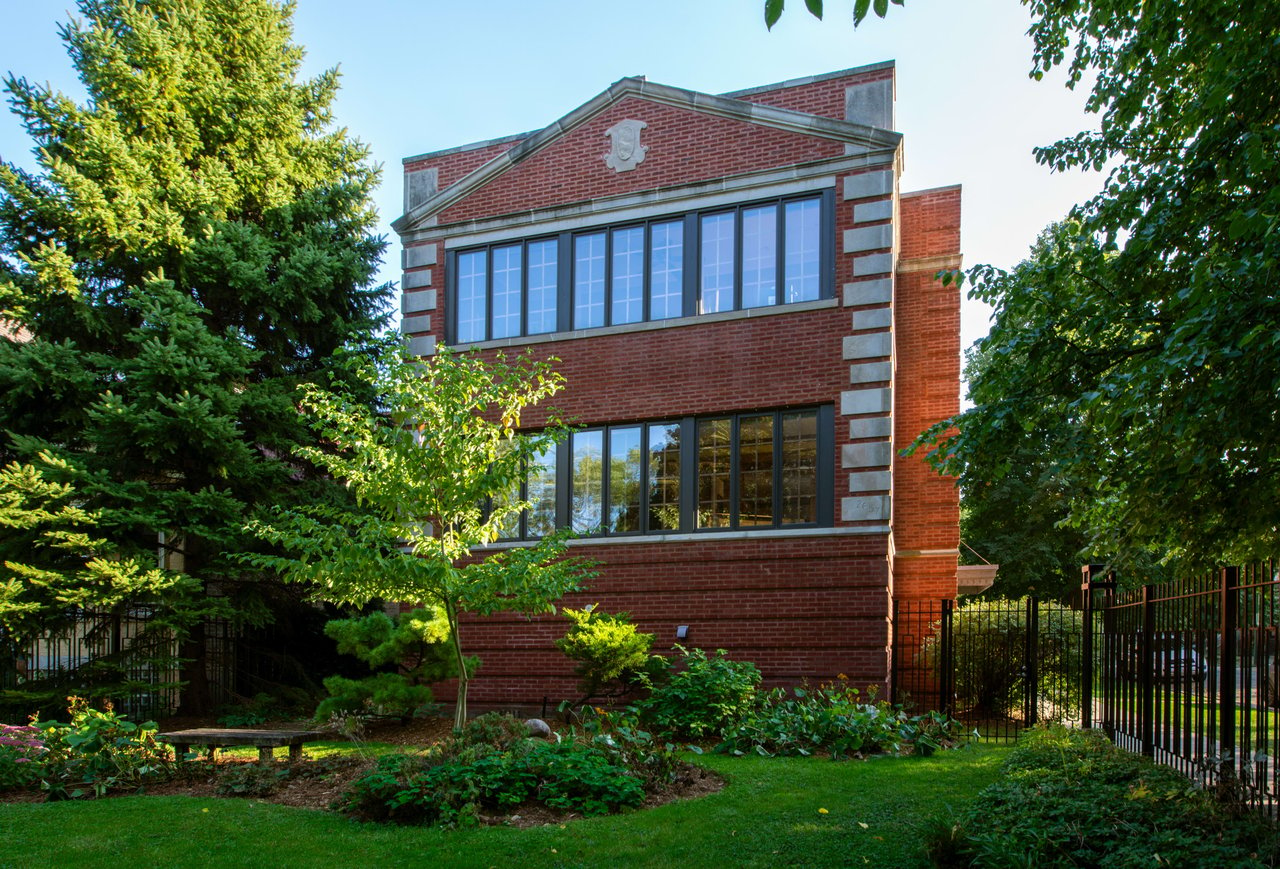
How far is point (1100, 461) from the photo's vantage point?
9062 mm

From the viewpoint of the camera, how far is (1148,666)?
945 centimetres

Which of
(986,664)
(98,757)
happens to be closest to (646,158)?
(986,664)

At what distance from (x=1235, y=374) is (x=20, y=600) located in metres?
14.2

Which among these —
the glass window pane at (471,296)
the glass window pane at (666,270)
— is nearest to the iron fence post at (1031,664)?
the glass window pane at (666,270)

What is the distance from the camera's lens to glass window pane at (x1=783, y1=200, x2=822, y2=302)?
593 inches

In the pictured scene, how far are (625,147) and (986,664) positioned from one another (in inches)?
372

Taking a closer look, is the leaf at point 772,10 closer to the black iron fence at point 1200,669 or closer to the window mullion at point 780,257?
the black iron fence at point 1200,669

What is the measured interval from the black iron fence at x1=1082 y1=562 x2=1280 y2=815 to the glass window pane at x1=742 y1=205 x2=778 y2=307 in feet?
19.4

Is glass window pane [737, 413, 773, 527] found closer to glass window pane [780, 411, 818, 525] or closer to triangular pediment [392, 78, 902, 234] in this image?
glass window pane [780, 411, 818, 525]

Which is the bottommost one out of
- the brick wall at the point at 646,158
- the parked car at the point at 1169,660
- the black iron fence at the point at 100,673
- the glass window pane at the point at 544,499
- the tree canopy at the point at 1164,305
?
the black iron fence at the point at 100,673

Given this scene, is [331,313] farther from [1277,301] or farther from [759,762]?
[1277,301]

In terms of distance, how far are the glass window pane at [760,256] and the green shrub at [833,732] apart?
5.87 meters

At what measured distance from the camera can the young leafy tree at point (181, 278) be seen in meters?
14.8

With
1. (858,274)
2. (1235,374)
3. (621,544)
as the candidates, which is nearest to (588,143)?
(858,274)
